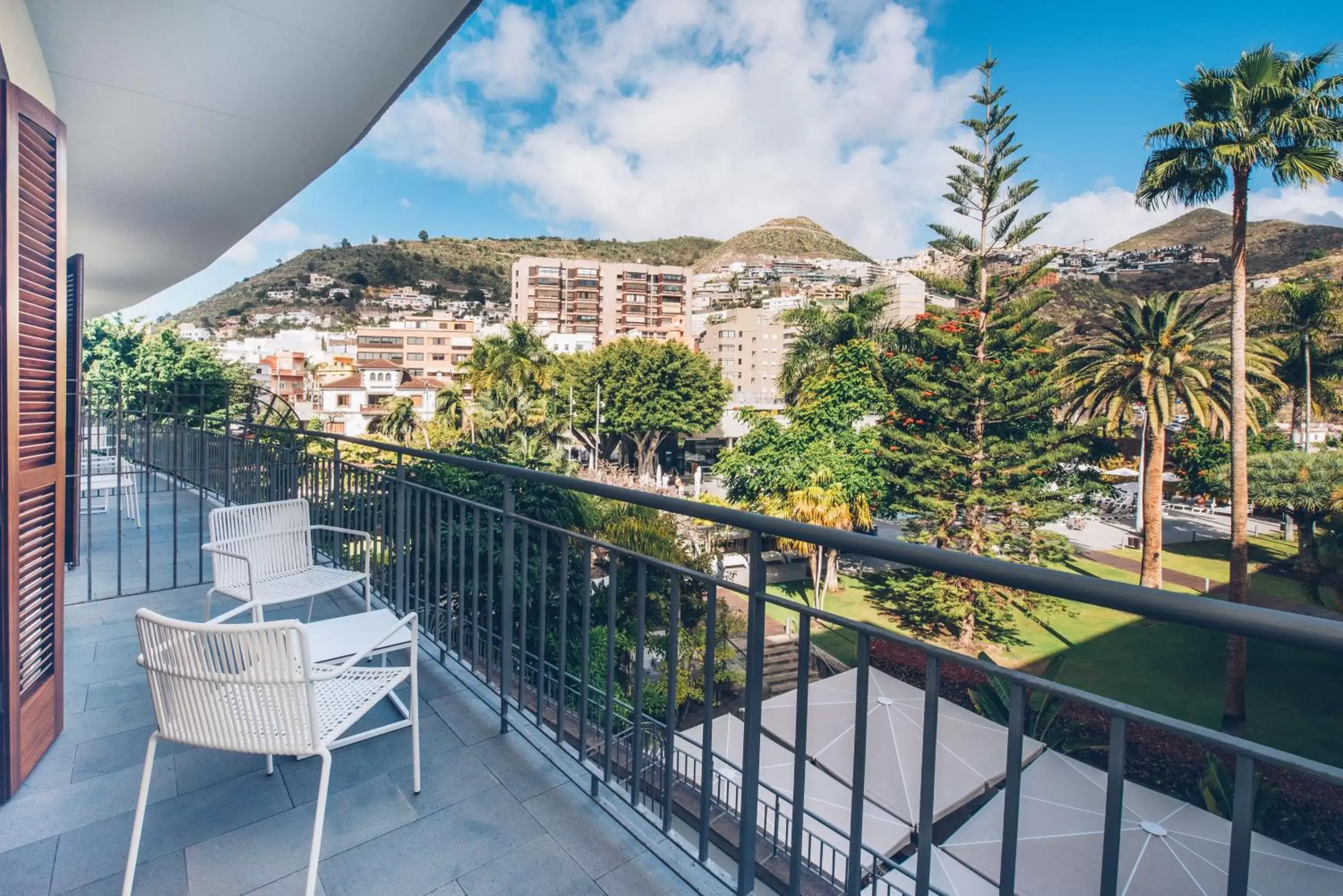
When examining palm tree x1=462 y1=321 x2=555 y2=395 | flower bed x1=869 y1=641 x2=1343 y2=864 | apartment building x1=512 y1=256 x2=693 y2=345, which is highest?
apartment building x1=512 y1=256 x2=693 y2=345

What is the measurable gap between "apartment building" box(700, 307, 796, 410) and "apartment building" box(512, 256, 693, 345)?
48.1 ft

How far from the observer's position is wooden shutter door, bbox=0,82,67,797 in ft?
5.62

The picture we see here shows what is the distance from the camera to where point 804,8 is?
5459cm

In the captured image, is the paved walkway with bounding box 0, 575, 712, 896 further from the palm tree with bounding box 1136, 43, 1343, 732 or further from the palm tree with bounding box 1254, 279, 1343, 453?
the palm tree with bounding box 1254, 279, 1343, 453

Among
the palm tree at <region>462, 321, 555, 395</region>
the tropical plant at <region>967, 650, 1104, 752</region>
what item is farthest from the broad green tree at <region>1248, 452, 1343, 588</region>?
the palm tree at <region>462, 321, 555, 395</region>

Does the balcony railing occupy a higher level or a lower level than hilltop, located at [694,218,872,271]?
lower

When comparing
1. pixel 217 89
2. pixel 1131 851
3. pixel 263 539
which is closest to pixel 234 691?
pixel 263 539

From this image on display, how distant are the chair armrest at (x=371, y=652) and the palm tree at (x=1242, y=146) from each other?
45.4 feet

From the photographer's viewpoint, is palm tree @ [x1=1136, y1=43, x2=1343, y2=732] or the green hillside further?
the green hillside

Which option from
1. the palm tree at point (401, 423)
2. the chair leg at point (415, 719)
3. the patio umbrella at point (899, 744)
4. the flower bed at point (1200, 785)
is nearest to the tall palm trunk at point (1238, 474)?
the flower bed at point (1200, 785)

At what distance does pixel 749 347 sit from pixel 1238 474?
136 feet

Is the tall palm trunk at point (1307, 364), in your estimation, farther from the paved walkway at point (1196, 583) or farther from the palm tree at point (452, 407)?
the palm tree at point (452, 407)

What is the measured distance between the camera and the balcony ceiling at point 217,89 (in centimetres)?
224

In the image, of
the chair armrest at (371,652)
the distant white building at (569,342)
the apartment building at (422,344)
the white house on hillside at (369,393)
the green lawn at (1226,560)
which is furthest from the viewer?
the distant white building at (569,342)
